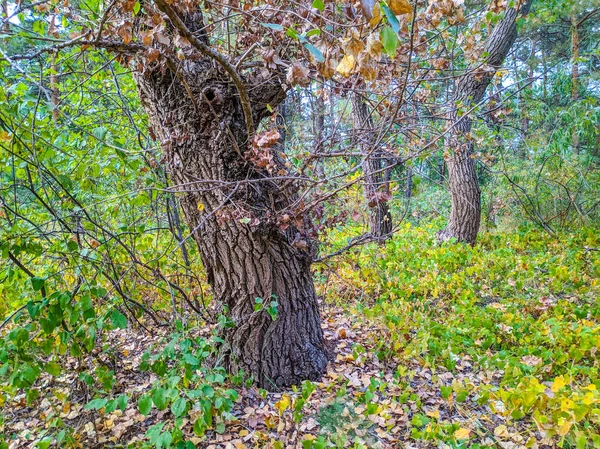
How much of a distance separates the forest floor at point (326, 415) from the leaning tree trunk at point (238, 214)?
290mm

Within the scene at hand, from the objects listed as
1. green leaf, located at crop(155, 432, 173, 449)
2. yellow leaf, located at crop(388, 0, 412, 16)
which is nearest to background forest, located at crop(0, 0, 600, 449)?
green leaf, located at crop(155, 432, 173, 449)

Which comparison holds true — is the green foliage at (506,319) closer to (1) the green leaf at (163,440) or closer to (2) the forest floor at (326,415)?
(2) the forest floor at (326,415)

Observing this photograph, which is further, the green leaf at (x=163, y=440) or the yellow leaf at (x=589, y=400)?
the yellow leaf at (x=589, y=400)

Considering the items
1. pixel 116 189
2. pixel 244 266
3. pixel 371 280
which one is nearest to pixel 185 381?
pixel 244 266

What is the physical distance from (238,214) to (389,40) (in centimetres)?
149

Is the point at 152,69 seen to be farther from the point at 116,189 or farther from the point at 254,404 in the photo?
the point at 254,404

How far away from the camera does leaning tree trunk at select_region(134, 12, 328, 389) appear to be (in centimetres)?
215

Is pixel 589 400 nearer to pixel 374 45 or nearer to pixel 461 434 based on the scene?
pixel 461 434

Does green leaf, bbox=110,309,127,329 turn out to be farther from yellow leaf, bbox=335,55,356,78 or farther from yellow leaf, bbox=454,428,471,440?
yellow leaf, bbox=454,428,471,440

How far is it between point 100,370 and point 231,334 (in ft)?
2.62

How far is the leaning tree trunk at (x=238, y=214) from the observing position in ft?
7.06

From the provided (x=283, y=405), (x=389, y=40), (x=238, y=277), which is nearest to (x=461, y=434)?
(x=283, y=405)

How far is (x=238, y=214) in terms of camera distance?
2139 mm

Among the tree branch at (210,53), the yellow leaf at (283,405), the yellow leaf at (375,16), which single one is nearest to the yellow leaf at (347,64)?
the yellow leaf at (375,16)
